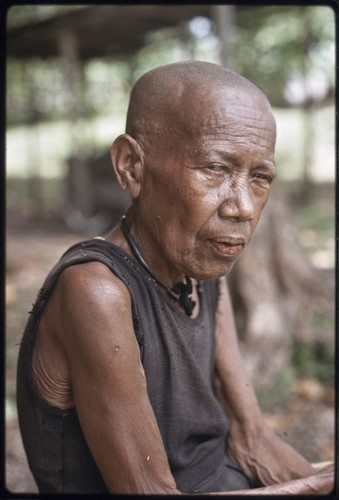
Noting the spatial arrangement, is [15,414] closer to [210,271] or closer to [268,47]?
[210,271]

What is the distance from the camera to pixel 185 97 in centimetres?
162

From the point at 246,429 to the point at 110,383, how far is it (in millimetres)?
796

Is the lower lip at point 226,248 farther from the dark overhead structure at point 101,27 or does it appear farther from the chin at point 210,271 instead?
the dark overhead structure at point 101,27

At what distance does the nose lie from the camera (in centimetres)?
163

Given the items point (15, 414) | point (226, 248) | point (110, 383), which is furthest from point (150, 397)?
point (15, 414)

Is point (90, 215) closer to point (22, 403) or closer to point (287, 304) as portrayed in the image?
point (287, 304)

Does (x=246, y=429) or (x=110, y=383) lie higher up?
(x=110, y=383)

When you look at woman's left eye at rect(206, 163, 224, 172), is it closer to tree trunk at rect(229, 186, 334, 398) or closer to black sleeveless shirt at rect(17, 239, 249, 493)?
black sleeveless shirt at rect(17, 239, 249, 493)

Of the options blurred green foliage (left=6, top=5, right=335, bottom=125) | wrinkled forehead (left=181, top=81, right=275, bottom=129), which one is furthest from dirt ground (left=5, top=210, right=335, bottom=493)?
blurred green foliage (left=6, top=5, right=335, bottom=125)

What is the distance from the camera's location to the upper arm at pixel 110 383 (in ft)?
5.19

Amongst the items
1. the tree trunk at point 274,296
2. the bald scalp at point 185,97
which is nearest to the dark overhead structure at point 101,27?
the tree trunk at point 274,296

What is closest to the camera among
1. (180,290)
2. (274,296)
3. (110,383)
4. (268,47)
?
(110,383)

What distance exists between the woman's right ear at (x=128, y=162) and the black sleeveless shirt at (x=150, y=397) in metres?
0.18

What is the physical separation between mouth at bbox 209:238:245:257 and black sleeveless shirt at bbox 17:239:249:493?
0.24 meters
